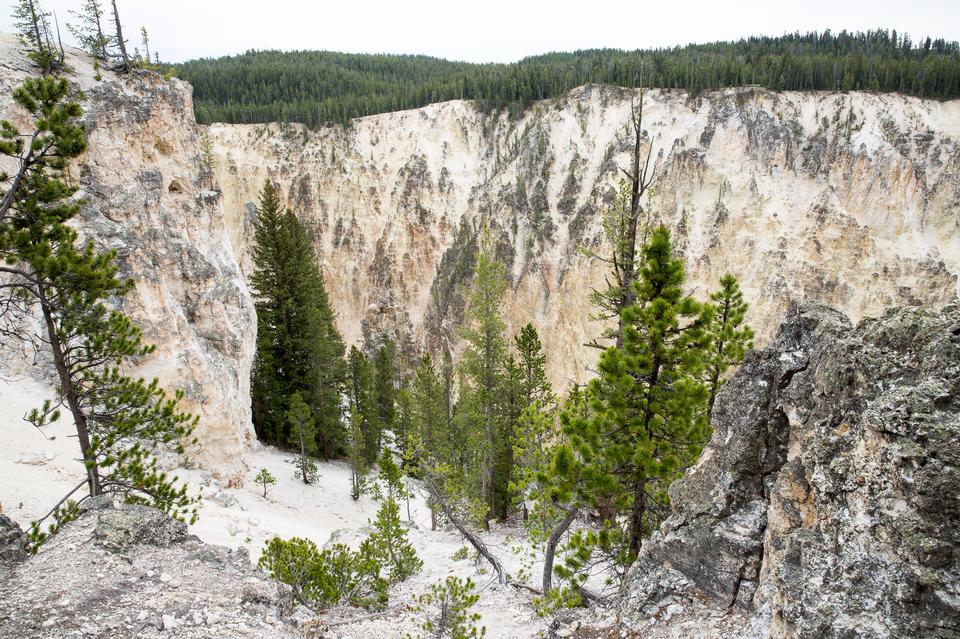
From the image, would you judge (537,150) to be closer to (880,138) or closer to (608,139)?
(608,139)

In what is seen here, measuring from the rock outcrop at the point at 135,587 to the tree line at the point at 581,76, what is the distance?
112ft

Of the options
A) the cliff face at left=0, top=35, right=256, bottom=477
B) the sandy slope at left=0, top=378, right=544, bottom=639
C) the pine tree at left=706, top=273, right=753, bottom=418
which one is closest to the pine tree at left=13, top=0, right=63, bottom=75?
the cliff face at left=0, top=35, right=256, bottom=477

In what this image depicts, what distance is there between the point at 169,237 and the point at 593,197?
1433 inches

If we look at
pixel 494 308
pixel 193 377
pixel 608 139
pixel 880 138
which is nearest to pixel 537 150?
pixel 608 139

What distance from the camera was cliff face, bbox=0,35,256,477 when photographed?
18.3m

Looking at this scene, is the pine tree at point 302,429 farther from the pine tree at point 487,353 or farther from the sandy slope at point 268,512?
the pine tree at point 487,353

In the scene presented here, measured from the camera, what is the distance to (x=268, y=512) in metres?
18.7

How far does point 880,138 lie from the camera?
42.2m

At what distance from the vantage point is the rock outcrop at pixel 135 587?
19.4ft

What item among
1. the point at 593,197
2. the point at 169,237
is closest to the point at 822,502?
the point at 169,237

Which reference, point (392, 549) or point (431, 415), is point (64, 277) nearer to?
point (392, 549)

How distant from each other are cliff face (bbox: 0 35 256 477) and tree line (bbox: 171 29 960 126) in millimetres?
26957

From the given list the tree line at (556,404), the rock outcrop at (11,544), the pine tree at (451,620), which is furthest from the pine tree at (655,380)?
the rock outcrop at (11,544)

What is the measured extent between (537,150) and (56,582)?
52574 millimetres
